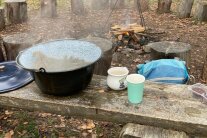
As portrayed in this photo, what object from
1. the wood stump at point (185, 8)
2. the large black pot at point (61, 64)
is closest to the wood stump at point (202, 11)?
the wood stump at point (185, 8)

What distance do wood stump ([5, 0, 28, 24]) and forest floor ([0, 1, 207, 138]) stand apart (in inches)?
8.2

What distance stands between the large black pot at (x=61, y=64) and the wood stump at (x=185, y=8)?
5635 mm

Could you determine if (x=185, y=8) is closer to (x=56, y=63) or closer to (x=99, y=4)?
(x=99, y=4)

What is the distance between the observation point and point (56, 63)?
2750 mm

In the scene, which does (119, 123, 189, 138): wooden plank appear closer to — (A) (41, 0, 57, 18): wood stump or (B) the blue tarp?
(B) the blue tarp

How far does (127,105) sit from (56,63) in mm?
790

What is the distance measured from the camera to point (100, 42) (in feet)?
14.1

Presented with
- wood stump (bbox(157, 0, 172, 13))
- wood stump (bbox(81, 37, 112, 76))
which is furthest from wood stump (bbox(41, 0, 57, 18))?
wood stump (bbox(81, 37, 112, 76))

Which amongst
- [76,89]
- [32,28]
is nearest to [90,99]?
[76,89]

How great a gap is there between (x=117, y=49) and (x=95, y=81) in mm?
2849

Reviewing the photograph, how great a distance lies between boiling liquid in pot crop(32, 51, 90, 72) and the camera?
262 centimetres

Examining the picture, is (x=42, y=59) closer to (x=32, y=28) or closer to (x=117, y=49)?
(x=117, y=49)

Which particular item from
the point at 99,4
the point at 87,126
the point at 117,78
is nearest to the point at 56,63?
the point at 117,78

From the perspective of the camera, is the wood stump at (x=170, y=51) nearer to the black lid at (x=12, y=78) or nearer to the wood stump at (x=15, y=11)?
the black lid at (x=12, y=78)
